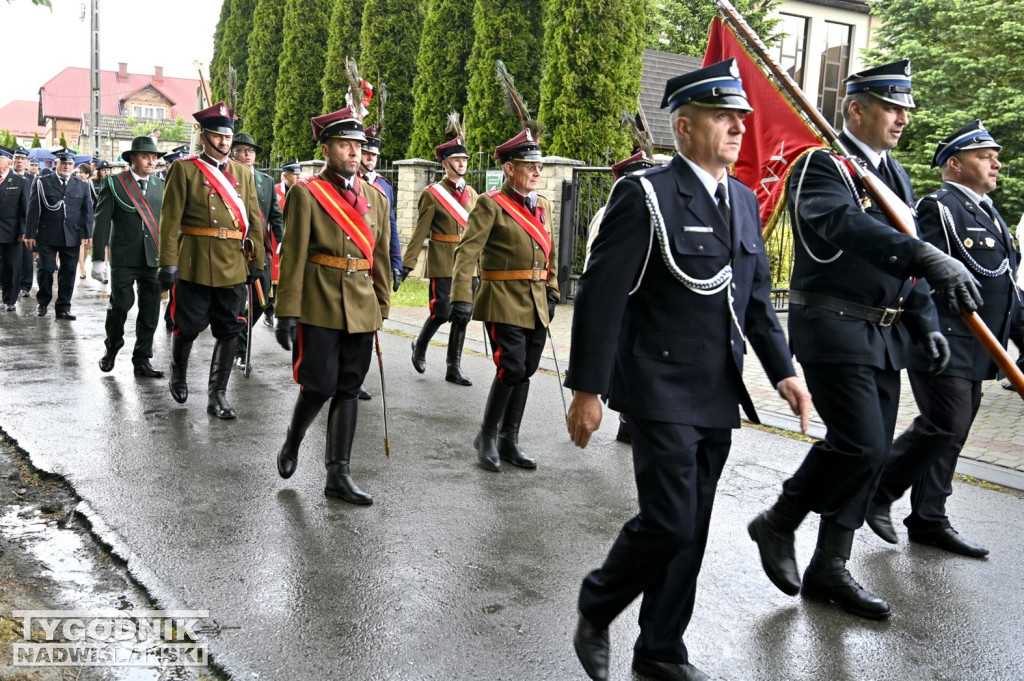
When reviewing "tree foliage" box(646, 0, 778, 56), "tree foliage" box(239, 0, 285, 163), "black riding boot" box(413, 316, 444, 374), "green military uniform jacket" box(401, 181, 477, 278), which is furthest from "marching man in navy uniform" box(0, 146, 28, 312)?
"tree foliage" box(646, 0, 778, 56)

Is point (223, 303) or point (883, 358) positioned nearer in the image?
point (883, 358)

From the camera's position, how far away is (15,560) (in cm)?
449

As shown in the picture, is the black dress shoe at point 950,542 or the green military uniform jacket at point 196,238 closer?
the black dress shoe at point 950,542

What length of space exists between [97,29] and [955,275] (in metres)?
29.3

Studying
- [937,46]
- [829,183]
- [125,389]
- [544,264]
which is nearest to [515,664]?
[829,183]

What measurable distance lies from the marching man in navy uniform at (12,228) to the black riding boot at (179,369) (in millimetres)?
7297

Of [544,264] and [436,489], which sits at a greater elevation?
[544,264]

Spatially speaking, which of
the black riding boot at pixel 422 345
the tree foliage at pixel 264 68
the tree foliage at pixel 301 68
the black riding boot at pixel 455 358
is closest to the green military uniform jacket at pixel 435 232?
the black riding boot at pixel 422 345

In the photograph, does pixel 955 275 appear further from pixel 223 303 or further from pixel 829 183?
pixel 223 303

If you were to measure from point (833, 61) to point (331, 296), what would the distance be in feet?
98.6

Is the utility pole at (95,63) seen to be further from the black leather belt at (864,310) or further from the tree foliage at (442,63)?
the black leather belt at (864,310)

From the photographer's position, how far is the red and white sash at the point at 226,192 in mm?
7793

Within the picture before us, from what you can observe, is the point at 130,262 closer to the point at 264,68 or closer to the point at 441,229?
the point at 441,229

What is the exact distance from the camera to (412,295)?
Answer: 17.0 meters
